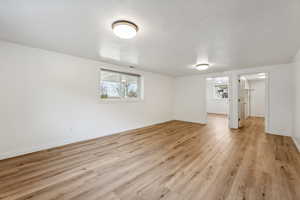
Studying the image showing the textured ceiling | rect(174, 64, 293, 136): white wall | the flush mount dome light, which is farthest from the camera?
rect(174, 64, 293, 136): white wall

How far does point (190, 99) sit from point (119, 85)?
346 centimetres

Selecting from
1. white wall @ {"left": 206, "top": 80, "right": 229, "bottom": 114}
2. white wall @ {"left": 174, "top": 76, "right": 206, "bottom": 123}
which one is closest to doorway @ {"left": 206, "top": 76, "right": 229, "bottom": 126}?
white wall @ {"left": 206, "top": 80, "right": 229, "bottom": 114}

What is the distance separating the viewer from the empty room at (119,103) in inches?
59.5

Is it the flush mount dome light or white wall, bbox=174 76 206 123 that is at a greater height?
the flush mount dome light

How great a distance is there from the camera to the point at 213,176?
1848 millimetres

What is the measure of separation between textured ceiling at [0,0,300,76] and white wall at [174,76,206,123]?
115 inches

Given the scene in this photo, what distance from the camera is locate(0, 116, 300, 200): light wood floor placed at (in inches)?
59.7

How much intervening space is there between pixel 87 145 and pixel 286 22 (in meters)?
4.23

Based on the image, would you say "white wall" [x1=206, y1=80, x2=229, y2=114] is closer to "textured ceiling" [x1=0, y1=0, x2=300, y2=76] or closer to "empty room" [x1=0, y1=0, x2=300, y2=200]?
"empty room" [x1=0, y1=0, x2=300, y2=200]

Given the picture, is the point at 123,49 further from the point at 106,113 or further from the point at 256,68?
the point at 256,68

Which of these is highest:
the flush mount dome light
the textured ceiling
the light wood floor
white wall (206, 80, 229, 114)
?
the textured ceiling

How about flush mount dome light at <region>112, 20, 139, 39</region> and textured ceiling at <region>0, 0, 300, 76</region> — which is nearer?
textured ceiling at <region>0, 0, 300, 76</region>

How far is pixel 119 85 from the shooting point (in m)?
4.36

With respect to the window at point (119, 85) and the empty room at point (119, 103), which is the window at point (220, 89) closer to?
the empty room at point (119, 103)
